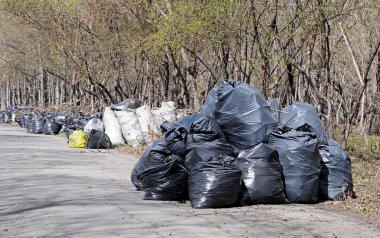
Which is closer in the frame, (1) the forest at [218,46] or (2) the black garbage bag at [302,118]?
(2) the black garbage bag at [302,118]

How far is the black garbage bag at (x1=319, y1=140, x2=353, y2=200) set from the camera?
700 cm

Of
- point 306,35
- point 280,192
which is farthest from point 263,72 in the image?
point 280,192

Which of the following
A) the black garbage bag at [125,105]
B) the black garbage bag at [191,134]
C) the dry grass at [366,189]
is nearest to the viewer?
the dry grass at [366,189]

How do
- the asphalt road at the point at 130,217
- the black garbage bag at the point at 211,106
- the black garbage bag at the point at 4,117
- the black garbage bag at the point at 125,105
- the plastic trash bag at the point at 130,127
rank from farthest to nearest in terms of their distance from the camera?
1. the black garbage bag at the point at 4,117
2. the black garbage bag at the point at 125,105
3. the plastic trash bag at the point at 130,127
4. the black garbage bag at the point at 211,106
5. the asphalt road at the point at 130,217

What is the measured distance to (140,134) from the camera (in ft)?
49.0

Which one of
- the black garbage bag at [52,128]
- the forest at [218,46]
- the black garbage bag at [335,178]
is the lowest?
the black garbage bag at [335,178]

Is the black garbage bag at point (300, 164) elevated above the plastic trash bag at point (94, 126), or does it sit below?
below

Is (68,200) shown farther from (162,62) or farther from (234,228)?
(162,62)

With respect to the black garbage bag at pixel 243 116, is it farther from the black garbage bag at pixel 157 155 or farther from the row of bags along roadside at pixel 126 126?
the row of bags along roadside at pixel 126 126

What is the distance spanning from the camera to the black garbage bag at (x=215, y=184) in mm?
6250

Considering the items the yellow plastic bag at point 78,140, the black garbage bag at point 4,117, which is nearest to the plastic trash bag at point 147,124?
the yellow plastic bag at point 78,140

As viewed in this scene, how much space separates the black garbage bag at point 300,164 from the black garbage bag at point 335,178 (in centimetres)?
21

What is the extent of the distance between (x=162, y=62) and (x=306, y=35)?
11.0 m

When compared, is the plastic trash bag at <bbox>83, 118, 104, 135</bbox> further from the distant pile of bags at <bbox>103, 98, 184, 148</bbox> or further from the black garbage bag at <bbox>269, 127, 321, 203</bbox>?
the black garbage bag at <bbox>269, 127, 321, 203</bbox>
